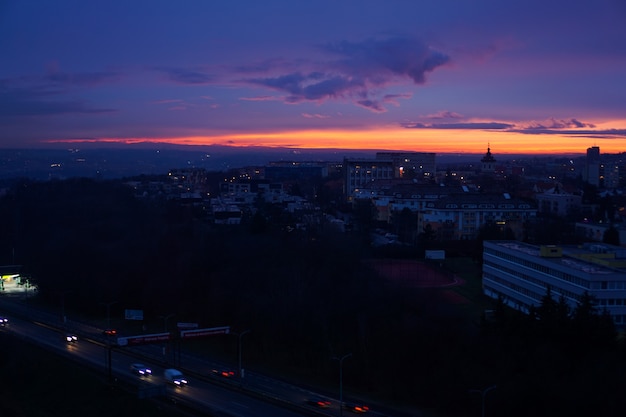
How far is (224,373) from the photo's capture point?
31.2 ft

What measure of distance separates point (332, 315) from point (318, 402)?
2804 mm

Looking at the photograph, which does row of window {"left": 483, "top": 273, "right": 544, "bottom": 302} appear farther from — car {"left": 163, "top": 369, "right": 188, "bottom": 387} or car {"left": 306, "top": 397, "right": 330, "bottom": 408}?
car {"left": 163, "top": 369, "right": 188, "bottom": 387}

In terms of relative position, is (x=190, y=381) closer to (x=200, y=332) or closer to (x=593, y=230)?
(x=200, y=332)

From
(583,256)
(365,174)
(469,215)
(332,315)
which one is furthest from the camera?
(365,174)

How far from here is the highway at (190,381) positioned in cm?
791

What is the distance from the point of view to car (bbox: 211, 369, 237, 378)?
941 centimetres

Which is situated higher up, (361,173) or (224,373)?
(361,173)

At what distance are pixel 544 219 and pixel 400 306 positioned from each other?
49.1 ft

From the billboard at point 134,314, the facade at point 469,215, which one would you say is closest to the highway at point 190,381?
the billboard at point 134,314

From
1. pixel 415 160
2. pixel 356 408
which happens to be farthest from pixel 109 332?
pixel 415 160

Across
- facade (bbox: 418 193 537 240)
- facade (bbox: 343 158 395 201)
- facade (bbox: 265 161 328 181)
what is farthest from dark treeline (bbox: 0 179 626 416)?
facade (bbox: 265 161 328 181)

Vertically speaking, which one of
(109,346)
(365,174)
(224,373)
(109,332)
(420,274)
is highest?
(365,174)

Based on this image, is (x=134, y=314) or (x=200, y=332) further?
(x=134, y=314)

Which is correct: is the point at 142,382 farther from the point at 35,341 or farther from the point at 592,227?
the point at 592,227
